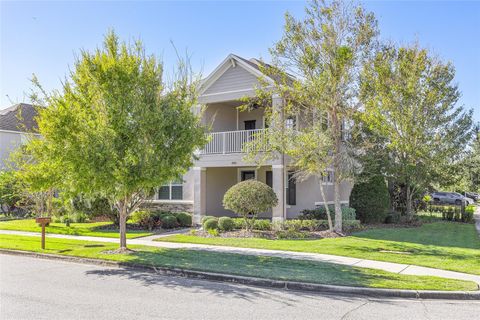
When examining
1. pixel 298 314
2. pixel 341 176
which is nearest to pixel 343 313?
pixel 298 314

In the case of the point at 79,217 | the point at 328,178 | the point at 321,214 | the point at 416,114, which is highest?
the point at 416,114

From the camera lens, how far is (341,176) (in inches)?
648

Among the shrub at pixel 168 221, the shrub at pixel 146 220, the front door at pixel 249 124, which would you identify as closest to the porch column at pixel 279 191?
the shrub at pixel 168 221

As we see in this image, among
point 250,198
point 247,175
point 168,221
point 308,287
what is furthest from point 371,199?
point 308,287

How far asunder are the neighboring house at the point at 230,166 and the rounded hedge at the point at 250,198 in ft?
6.48

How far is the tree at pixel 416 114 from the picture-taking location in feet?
63.8

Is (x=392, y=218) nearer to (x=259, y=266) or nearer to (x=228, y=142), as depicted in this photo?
(x=228, y=142)

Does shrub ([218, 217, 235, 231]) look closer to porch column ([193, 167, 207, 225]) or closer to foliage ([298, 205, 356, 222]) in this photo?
porch column ([193, 167, 207, 225])

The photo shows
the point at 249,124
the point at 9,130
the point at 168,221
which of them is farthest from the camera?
the point at 9,130

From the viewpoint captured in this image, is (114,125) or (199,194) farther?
(199,194)

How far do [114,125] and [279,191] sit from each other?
9.03 metres

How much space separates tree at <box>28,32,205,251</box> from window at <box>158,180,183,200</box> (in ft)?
34.3

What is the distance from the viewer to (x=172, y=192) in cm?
2244

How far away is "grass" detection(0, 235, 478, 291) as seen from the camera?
8.25 meters
